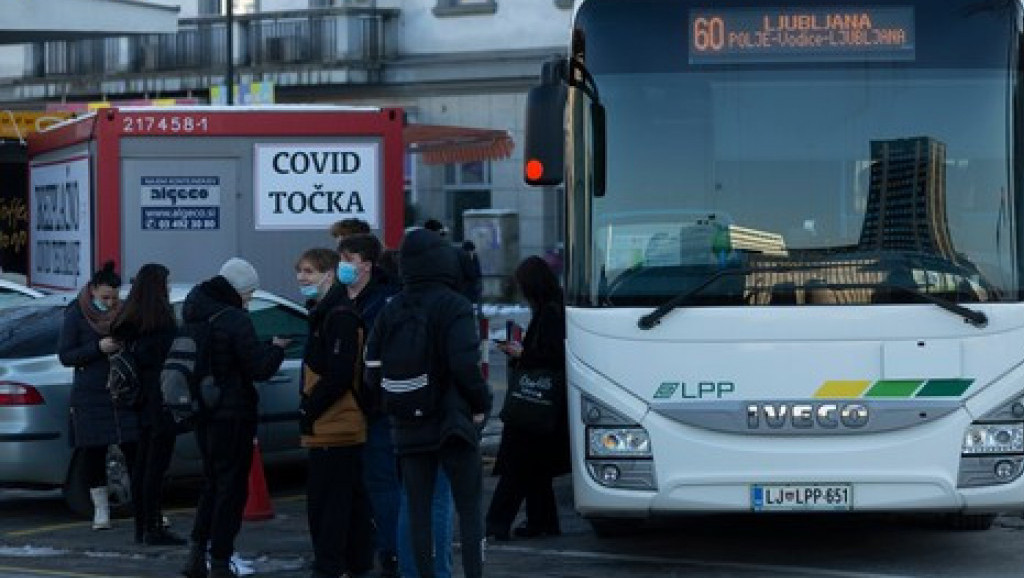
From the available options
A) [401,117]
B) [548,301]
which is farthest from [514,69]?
[548,301]

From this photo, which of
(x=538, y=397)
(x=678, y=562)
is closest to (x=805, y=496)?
(x=678, y=562)

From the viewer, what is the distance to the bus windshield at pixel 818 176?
34.5 ft

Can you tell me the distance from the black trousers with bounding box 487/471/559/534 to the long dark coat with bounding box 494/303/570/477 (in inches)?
2.0

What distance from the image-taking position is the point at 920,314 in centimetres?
1045

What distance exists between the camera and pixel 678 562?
11.6 m

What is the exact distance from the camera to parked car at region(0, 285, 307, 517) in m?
13.6

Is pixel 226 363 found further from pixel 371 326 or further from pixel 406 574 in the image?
pixel 406 574

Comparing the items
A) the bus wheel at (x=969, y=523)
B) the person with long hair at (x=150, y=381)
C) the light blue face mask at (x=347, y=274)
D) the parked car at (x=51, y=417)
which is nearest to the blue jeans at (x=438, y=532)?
the light blue face mask at (x=347, y=274)

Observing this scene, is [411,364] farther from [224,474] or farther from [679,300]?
[224,474]

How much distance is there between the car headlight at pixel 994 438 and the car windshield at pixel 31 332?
6146 mm

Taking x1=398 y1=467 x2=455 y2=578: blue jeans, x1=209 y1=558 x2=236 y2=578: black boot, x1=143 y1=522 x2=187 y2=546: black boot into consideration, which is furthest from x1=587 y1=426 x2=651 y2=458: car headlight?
x1=143 y1=522 x2=187 y2=546: black boot

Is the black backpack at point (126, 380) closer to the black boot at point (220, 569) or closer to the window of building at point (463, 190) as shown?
the black boot at point (220, 569)

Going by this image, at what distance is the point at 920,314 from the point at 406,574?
2760 mm

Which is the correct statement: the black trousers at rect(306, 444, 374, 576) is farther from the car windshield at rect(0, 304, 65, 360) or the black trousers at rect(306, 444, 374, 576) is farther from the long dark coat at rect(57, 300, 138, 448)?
the car windshield at rect(0, 304, 65, 360)
